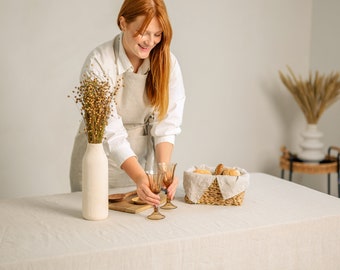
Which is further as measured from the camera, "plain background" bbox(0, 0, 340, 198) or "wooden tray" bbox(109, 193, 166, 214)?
"plain background" bbox(0, 0, 340, 198)

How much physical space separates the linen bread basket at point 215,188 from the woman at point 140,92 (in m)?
0.07

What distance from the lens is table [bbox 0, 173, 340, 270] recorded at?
1373 millimetres

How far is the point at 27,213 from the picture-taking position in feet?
5.61

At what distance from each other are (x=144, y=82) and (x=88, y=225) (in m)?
0.81

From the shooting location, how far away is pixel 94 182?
1.62m

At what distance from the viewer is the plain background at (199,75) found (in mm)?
3287

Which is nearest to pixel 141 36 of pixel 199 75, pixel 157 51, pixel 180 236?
pixel 157 51

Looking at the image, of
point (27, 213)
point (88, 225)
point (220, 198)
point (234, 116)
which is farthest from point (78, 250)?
point (234, 116)

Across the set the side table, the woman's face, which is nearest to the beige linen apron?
the woman's face

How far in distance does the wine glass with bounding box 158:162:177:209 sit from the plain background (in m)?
1.83

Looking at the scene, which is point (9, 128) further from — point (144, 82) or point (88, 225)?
point (88, 225)

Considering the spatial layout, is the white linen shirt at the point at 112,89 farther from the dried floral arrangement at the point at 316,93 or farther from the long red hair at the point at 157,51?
the dried floral arrangement at the point at 316,93

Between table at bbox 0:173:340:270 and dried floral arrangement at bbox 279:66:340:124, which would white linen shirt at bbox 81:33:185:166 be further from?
dried floral arrangement at bbox 279:66:340:124

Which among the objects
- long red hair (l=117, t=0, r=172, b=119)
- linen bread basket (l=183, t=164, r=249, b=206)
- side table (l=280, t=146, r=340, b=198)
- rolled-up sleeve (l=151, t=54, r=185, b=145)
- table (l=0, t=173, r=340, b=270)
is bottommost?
side table (l=280, t=146, r=340, b=198)
